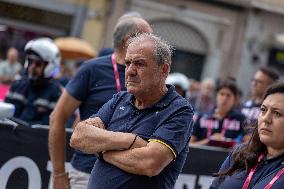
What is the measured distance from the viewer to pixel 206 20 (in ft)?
64.3

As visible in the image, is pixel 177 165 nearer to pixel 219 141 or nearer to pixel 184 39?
pixel 219 141

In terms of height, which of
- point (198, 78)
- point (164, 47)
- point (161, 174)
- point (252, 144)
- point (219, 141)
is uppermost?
point (164, 47)

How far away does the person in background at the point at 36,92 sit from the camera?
628 centimetres

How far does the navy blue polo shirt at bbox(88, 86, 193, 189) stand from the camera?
354cm

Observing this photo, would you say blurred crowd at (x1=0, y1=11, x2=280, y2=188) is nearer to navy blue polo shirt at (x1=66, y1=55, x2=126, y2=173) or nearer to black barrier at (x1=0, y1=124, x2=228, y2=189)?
navy blue polo shirt at (x1=66, y1=55, x2=126, y2=173)

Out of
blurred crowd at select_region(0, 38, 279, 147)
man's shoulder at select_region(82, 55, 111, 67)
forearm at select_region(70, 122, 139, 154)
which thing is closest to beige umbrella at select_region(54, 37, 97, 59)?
blurred crowd at select_region(0, 38, 279, 147)

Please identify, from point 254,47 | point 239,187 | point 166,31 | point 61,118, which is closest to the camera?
point 239,187

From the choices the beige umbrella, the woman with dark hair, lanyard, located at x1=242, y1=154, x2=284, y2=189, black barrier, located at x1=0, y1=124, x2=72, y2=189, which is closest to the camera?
lanyard, located at x1=242, y1=154, x2=284, y2=189

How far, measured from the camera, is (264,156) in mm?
3596

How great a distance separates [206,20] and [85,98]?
1529 centimetres

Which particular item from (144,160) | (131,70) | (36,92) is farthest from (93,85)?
(36,92)

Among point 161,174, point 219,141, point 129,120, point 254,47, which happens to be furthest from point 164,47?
point 254,47

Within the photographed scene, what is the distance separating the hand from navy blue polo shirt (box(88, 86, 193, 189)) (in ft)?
2.90

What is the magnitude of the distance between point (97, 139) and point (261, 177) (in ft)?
2.92
